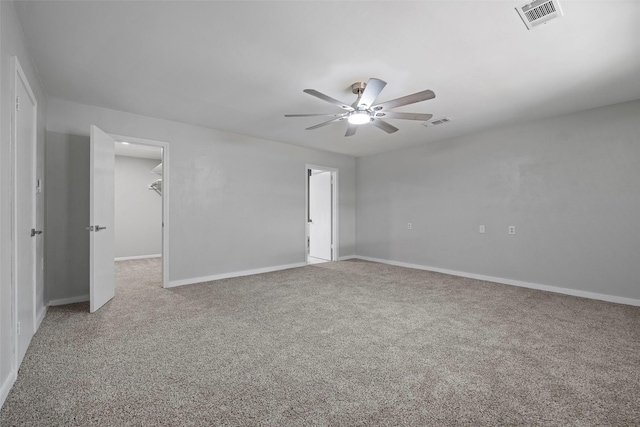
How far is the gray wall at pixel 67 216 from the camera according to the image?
336 cm

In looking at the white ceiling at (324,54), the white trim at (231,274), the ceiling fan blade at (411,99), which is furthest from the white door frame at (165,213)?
the ceiling fan blade at (411,99)

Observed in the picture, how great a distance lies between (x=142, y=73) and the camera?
2.76 m

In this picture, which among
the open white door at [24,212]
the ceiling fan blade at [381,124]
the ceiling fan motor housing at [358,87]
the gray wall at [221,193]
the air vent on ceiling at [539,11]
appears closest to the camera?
the air vent on ceiling at [539,11]

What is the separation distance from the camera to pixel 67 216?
3.46 metres

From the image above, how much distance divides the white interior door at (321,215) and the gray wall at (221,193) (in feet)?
2.60

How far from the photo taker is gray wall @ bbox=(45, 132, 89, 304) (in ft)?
11.0

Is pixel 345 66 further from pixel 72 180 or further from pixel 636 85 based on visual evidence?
pixel 72 180

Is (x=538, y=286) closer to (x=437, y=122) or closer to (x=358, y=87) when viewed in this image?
(x=437, y=122)

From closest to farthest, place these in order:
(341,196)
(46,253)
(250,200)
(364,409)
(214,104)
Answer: (364,409) < (46,253) < (214,104) < (250,200) < (341,196)

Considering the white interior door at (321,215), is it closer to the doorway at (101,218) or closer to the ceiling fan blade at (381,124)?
the ceiling fan blade at (381,124)

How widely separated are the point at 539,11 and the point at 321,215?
5374 mm

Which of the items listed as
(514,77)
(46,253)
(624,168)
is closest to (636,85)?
(624,168)

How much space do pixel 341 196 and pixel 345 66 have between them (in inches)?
162

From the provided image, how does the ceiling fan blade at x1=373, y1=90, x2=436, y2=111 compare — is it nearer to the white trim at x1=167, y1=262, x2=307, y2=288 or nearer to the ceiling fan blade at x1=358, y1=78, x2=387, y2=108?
the ceiling fan blade at x1=358, y1=78, x2=387, y2=108
